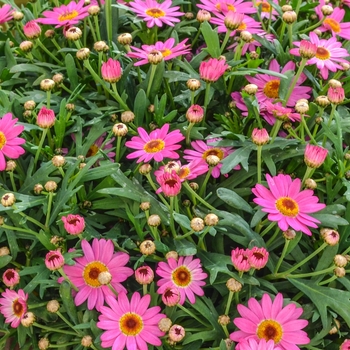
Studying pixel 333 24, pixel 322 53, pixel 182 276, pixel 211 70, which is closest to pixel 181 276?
pixel 182 276

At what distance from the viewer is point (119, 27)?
1.07m

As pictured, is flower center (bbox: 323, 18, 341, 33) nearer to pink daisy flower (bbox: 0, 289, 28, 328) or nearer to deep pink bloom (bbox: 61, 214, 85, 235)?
deep pink bloom (bbox: 61, 214, 85, 235)

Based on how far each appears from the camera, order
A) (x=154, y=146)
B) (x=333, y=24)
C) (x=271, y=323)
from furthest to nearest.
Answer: (x=333, y=24) < (x=154, y=146) < (x=271, y=323)

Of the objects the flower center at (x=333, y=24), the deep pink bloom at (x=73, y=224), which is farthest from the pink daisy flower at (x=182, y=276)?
the flower center at (x=333, y=24)

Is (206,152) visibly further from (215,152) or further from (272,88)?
(272,88)

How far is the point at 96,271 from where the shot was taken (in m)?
0.75

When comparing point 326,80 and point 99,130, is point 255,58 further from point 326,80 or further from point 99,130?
point 99,130

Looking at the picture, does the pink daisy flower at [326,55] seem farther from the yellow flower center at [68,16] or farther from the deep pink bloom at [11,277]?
the deep pink bloom at [11,277]

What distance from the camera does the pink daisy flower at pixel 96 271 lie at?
73cm

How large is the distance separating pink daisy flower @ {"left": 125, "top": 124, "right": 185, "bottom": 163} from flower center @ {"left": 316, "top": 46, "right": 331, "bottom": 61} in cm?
31

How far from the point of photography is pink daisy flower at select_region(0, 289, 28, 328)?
29.0 inches

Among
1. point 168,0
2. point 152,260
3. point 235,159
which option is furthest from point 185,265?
point 168,0

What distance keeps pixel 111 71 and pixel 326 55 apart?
0.39m

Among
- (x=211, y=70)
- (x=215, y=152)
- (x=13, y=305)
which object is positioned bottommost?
(x=13, y=305)
